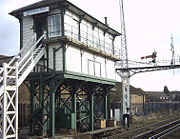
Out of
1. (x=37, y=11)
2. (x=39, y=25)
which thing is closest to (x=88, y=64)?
(x=39, y=25)

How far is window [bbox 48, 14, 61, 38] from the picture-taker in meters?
17.9

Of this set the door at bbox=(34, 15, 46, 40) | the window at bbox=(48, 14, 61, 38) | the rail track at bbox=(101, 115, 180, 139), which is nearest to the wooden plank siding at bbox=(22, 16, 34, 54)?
the door at bbox=(34, 15, 46, 40)

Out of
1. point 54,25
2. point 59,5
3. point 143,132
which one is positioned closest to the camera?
point 59,5

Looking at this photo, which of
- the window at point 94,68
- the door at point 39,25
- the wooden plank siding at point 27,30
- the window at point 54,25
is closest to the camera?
the window at point 54,25

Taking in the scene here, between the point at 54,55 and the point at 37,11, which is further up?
the point at 37,11

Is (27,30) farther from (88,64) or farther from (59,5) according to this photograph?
(88,64)

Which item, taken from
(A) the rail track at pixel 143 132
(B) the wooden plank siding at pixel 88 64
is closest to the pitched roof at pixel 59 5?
(B) the wooden plank siding at pixel 88 64

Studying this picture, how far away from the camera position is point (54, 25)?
1811 centimetres

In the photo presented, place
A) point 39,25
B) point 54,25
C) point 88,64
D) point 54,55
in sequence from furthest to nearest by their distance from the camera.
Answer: point 88,64
point 39,25
point 54,25
point 54,55

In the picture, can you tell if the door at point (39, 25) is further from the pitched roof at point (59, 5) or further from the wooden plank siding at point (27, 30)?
the pitched roof at point (59, 5)

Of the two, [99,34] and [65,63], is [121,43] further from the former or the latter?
[65,63]

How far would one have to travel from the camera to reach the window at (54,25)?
1789cm

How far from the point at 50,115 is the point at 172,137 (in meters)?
10.0

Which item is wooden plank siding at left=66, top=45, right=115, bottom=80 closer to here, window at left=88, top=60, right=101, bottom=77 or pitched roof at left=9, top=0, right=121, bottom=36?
window at left=88, top=60, right=101, bottom=77
